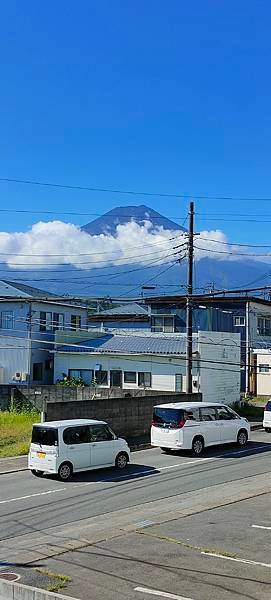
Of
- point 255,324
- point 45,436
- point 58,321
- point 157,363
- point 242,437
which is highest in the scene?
point 255,324

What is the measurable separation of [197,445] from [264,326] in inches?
1241

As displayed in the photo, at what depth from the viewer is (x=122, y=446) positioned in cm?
2045

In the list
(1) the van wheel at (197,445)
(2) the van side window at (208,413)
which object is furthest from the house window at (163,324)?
(1) the van wheel at (197,445)

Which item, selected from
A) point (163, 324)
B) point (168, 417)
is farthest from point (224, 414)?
point (163, 324)

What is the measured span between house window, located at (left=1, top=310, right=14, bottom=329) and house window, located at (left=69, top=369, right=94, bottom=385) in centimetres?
572

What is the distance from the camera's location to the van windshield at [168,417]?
23078 mm

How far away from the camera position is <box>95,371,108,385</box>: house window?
1563 inches

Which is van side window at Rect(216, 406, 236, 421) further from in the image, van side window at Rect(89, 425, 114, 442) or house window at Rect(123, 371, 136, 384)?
house window at Rect(123, 371, 136, 384)

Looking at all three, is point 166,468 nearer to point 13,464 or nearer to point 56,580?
point 13,464

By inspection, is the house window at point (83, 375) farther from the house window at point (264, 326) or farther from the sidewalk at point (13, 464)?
the sidewalk at point (13, 464)

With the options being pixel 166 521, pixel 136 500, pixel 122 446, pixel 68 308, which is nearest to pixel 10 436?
pixel 122 446

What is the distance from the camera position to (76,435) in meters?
19.3

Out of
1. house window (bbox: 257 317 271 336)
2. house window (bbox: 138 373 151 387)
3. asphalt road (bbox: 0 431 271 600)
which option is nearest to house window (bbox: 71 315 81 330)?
house window (bbox: 138 373 151 387)

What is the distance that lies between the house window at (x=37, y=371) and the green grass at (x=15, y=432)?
1430 cm
